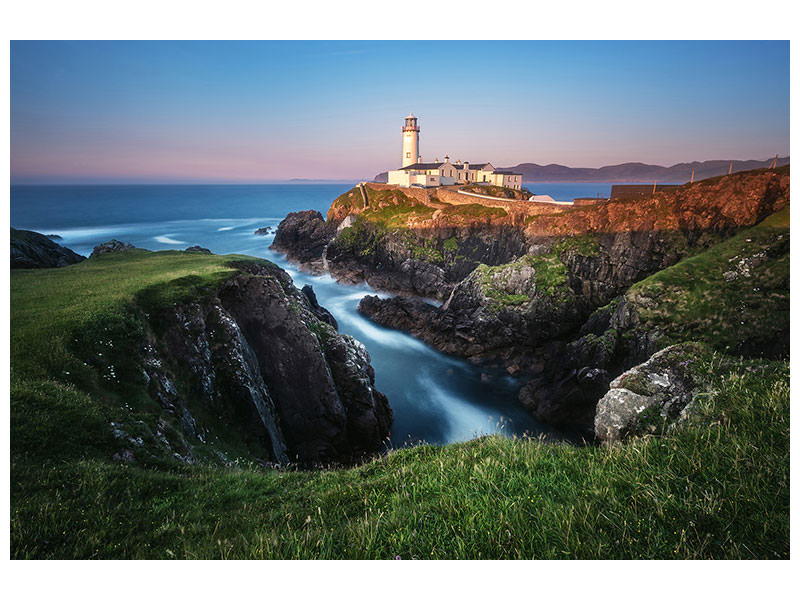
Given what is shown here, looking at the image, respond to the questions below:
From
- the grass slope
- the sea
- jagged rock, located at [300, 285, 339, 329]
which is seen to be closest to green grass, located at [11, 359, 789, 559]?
the grass slope

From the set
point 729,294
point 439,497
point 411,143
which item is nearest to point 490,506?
point 439,497

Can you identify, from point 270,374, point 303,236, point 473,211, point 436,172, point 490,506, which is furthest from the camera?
point 436,172

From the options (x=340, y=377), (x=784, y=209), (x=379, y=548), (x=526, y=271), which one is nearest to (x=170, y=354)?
(x=340, y=377)

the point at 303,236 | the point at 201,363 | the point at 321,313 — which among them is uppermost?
the point at 303,236

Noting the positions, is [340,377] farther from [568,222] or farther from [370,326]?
[568,222]

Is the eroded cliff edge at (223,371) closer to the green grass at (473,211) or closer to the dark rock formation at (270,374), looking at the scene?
the dark rock formation at (270,374)

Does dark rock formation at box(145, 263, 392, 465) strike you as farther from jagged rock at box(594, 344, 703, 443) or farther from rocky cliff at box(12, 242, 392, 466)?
jagged rock at box(594, 344, 703, 443)

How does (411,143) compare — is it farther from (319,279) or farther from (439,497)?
(439,497)
